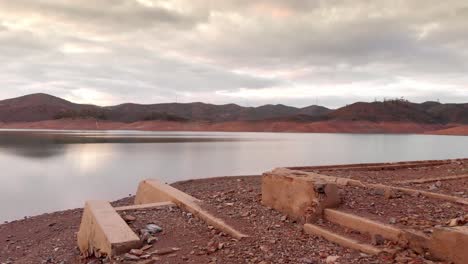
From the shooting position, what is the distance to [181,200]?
6.72m

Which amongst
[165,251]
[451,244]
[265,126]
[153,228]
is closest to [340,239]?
[451,244]

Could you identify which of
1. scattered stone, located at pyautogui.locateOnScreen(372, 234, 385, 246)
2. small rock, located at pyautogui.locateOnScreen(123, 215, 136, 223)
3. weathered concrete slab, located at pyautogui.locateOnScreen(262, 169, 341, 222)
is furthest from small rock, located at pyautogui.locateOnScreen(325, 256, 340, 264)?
small rock, located at pyautogui.locateOnScreen(123, 215, 136, 223)

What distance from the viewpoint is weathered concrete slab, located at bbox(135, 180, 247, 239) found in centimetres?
527

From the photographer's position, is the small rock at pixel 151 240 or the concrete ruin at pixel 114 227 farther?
the small rock at pixel 151 240

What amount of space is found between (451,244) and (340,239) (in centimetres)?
121

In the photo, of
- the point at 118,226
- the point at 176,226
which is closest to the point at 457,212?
the point at 176,226

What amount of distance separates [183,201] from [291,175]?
2.00 metres

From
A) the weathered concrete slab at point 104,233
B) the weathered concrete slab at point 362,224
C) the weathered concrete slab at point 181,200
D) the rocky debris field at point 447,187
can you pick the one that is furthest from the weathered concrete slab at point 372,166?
the weathered concrete slab at point 104,233

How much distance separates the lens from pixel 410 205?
5387mm

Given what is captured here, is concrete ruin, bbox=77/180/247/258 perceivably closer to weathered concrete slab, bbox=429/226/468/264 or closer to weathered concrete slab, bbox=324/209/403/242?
weathered concrete slab, bbox=324/209/403/242

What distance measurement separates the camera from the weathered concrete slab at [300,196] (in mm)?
5227

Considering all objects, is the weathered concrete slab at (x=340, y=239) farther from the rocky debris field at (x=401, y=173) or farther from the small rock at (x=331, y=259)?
the rocky debris field at (x=401, y=173)

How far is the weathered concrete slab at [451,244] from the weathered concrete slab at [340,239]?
55 cm

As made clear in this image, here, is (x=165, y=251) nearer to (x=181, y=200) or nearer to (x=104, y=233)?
(x=104, y=233)
